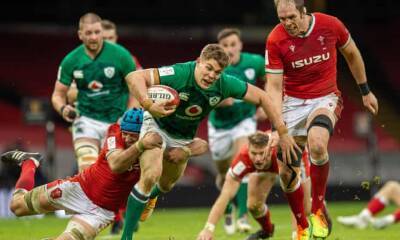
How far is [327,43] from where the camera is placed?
9.30m

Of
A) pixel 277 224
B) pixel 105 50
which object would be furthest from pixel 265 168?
pixel 277 224

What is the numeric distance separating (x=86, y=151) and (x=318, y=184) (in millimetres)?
3322

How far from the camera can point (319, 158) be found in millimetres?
9055

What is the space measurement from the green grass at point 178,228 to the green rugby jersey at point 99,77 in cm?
164

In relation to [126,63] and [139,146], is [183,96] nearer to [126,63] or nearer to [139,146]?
[139,146]

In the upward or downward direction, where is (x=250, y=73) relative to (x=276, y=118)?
downward

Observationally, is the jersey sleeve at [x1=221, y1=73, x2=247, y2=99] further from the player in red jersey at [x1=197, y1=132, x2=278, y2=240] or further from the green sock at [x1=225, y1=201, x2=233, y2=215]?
the green sock at [x1=225, y1=201, x2=233, y2=215]

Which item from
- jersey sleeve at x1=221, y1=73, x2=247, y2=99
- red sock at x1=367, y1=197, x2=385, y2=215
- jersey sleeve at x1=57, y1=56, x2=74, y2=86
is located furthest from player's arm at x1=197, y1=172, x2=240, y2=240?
jersey sleeve at x1=57, y1=56, x2=74, y2=86

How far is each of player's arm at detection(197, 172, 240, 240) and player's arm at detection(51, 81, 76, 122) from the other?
2.03m

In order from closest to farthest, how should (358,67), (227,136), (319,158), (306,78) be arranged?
(319,158), (306,78), (358,67), (227,136)

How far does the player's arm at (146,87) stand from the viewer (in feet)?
26.3

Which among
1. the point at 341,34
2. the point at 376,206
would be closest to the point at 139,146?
the point at 341,34

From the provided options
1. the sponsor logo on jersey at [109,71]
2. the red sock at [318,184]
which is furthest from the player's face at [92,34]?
the red sock at [318,184]

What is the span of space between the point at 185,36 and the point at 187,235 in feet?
58.9
